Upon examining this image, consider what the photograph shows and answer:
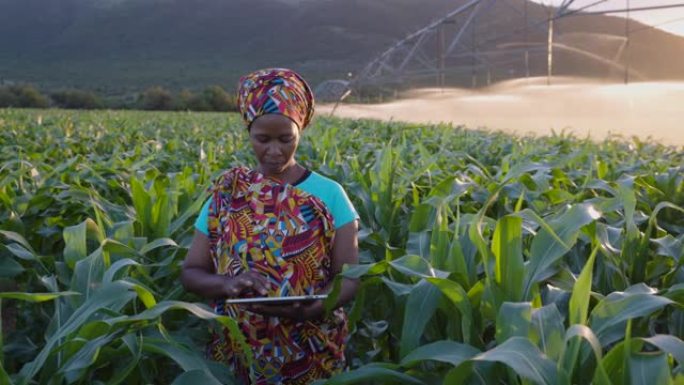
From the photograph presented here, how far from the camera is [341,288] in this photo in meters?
1.86

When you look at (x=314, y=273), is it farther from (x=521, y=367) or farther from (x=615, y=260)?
(x=521, y=367)

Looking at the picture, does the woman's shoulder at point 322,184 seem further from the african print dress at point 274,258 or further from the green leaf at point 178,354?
the green leaf at point 178,354

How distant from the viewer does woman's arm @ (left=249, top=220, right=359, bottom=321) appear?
6.02 ft

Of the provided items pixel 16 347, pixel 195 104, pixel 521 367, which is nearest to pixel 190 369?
pixel 521 367

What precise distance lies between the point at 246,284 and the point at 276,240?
7.3 inches

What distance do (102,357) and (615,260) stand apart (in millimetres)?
1377

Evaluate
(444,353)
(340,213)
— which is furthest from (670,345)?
(340,213)

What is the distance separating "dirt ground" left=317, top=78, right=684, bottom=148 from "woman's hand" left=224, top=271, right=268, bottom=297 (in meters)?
8.65

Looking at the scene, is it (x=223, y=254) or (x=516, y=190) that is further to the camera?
(x=516, y=190)

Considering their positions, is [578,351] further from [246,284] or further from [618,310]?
[246,284]

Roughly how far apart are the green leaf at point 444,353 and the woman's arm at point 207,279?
59 cm

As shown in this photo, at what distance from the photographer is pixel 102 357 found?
1501 millimetres

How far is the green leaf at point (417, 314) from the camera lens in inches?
59.4

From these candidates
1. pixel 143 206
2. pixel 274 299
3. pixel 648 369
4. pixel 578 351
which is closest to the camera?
pixel 648 369
